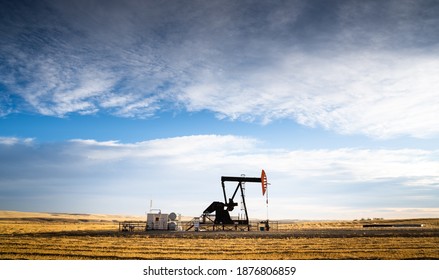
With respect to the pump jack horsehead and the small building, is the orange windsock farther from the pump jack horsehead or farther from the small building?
the small building

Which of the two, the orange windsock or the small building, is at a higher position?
the orange windsock

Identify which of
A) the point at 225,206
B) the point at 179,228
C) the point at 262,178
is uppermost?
the point at 262,178

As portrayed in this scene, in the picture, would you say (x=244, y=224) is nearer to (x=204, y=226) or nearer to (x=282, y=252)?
(x=204, y=226)

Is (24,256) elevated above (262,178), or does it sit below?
below

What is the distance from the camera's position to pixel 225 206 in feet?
101

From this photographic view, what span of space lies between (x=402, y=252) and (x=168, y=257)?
307 inches

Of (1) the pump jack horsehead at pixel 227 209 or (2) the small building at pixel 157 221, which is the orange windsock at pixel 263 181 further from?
(2) the small building at pixel 157 221

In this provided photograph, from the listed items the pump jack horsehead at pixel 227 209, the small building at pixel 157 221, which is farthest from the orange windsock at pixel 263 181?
the small building at pixel 157 221

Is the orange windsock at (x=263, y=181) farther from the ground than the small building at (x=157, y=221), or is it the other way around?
the orange windsock at (x=263, y=181)

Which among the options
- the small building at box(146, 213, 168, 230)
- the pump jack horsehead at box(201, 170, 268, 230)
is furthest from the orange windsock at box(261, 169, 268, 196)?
the small building at box(146, 213, 168, 230)
